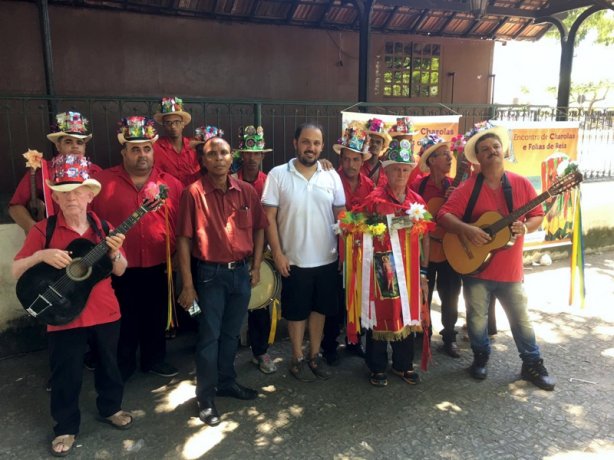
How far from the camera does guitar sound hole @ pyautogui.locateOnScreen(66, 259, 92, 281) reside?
2.94 m

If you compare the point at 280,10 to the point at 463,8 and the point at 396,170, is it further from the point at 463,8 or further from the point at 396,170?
the point at 396,170

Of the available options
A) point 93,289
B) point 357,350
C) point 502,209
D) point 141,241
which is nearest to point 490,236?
point 502,209

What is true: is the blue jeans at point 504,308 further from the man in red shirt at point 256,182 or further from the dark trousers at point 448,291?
the man in red shirt at point 256,182

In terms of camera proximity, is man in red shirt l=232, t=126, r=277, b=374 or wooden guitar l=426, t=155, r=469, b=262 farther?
wooden guitar l=426, t=155, r=469, b=262

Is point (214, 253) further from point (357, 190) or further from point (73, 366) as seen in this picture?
point (357, 190)

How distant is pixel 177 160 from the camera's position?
4.41 metres

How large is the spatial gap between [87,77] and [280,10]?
3052mm

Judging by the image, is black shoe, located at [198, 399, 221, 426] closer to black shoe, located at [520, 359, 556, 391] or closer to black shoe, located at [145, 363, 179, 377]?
black shoe, located at [145, 363, 179, 377]

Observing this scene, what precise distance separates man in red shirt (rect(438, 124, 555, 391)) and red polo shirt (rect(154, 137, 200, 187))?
2248 millimetres

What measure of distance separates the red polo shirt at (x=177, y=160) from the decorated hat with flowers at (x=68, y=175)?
1.30m

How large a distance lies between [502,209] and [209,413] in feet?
9.00

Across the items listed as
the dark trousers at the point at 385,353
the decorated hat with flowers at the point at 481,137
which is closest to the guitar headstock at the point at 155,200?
the dark trousers at the point at 385,353

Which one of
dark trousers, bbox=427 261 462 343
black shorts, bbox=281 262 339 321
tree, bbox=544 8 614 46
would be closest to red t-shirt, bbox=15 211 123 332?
black shorts, bbox=281 262 339 321

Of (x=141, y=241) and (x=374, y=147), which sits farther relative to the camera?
(x=374, y=147)
